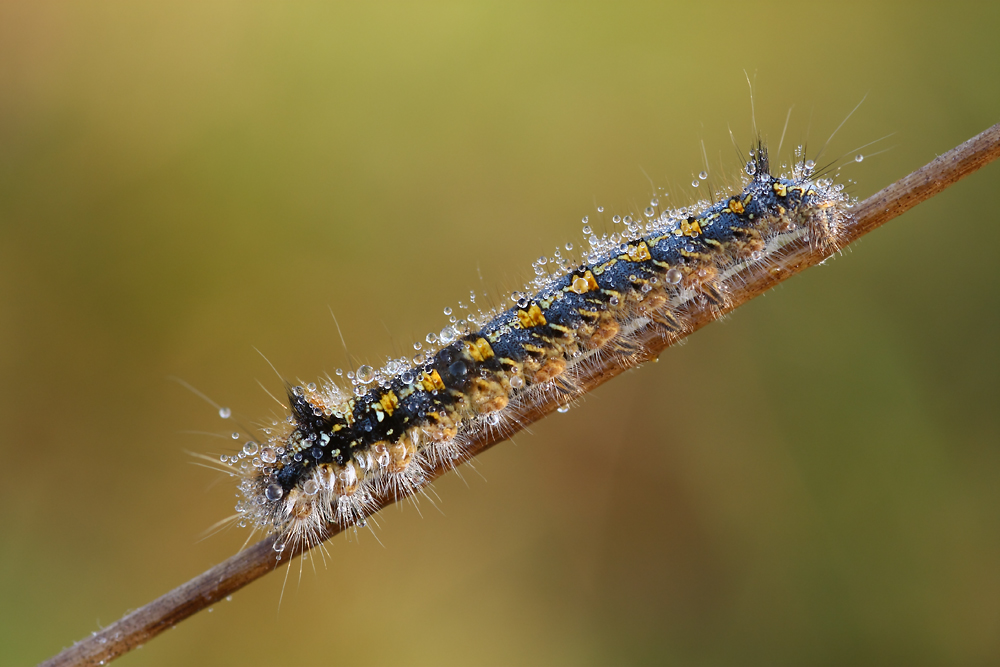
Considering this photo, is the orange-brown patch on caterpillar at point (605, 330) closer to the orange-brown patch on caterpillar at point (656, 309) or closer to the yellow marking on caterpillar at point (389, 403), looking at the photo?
the orange-brown patch on caterpillar at point (656, 309)

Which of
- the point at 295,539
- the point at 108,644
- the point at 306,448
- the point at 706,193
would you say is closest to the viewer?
the point at 108,644

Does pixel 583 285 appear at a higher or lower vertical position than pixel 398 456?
higher

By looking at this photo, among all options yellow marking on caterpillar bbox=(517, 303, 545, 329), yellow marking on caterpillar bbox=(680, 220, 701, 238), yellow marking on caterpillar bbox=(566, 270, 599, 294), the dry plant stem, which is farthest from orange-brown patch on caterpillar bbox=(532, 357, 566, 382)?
the dry plant stem

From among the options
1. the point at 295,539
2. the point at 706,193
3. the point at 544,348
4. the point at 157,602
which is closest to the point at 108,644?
the point at 157,602

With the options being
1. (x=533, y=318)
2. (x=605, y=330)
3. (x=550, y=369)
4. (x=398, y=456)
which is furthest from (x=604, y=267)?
(x=398, y=456)

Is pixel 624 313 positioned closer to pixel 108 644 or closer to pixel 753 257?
pixel 753 257

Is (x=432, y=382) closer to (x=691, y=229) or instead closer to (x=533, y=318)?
(x=533, y=318)

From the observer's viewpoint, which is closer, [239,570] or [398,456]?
[239,570]
